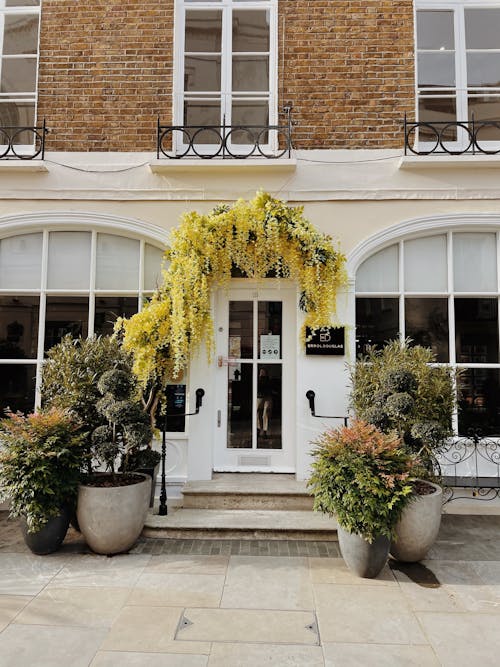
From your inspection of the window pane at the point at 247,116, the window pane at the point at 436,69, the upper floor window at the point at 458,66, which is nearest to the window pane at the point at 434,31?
the upper floor window at the point at 458,66

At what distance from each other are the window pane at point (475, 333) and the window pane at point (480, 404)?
0.66 feet

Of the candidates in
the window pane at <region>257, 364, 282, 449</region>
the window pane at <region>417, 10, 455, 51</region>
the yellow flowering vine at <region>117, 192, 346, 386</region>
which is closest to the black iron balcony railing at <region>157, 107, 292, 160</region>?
the yellow flowering vine at <region>117, 192, 346, 386</region>

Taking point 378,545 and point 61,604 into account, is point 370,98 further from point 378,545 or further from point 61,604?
point 61,604

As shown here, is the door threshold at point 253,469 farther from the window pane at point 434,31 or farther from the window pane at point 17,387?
the window pane at point 434,31

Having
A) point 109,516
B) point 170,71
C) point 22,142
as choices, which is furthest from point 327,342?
point 22,142

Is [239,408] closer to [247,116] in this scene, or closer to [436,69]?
[247,116]

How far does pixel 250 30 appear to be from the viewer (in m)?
6.39

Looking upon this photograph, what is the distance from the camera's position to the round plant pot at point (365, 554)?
12.8ft

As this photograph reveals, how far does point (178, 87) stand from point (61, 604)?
→ 19.3 feet

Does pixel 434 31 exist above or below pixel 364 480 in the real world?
above

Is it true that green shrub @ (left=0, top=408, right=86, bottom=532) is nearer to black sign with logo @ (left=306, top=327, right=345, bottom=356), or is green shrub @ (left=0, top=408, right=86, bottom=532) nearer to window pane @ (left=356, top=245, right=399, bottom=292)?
black sign with logo @ (left=306, top=327, right=345, bottom=356)

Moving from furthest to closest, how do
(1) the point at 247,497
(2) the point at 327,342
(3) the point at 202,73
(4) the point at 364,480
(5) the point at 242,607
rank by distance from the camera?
(3) the point at 202,73 < (2) the point at 327,342 < (1) the point at 247,497 < (4) the point at 364,480 < (5) the point at 242,607

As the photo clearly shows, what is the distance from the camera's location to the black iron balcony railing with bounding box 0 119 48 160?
610 cm

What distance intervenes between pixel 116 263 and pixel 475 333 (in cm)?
461
